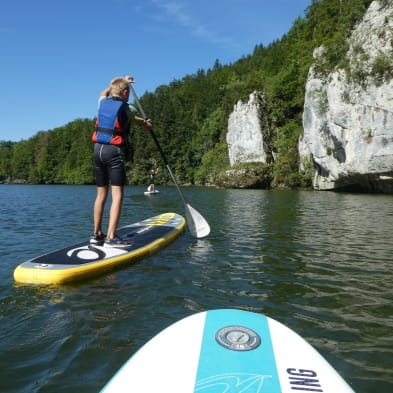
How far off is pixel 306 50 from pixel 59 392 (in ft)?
140

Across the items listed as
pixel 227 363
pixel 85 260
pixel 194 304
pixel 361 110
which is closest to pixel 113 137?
pixel 85 260

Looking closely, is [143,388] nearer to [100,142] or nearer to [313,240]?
[100,142]

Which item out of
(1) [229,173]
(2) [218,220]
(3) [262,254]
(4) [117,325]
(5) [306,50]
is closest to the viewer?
(4) [117,325]

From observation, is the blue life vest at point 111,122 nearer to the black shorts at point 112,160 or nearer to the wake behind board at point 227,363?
the black shorts at point 112,160

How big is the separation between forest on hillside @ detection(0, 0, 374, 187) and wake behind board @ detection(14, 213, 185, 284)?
1.58m

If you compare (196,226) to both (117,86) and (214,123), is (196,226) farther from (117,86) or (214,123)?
(214,123)

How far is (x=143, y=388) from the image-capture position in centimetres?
145

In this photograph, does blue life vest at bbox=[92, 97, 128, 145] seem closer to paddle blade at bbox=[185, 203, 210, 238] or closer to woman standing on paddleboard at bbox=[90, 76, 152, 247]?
woman standing on paddleboard at bbox=[90, 76, 152, 247]

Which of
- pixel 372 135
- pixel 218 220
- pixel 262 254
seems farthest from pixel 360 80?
pixel 262 254

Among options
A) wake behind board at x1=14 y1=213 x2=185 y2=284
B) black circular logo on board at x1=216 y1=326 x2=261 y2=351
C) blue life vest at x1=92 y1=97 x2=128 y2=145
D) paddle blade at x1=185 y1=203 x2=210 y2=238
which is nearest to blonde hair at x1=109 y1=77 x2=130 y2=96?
blue life vest at x1=92 y1=97 x2=128 y2=145

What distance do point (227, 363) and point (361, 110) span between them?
1009 inches

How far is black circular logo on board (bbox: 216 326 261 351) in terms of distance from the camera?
66.5 inches

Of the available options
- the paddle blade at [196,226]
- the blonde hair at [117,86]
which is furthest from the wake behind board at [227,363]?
the paddle blade at [196,226]

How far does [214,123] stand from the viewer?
209 ft
